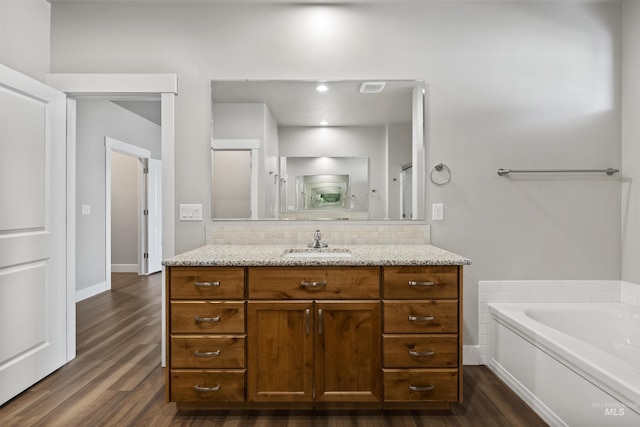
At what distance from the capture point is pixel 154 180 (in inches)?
240

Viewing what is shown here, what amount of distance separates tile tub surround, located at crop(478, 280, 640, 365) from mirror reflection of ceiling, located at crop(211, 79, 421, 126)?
134 centimetres

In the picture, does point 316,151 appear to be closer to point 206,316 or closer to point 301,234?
point 301,234

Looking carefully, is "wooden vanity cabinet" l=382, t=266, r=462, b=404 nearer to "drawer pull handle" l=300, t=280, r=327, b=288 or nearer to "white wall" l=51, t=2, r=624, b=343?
"drawer pull handle" l=300, t=280, r=327, b=288

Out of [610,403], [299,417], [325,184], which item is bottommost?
[299,417]

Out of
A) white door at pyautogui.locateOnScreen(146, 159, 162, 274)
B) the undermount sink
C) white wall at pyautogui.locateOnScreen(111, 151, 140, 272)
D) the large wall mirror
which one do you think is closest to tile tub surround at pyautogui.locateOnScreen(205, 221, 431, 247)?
the large wall mirror

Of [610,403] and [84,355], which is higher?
[610,403]

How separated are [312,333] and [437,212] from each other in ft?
4.17

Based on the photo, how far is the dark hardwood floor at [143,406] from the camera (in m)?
1.89

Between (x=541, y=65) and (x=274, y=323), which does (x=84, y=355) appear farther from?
(x=541, y=65)

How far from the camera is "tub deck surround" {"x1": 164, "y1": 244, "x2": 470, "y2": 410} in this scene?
1.88 m

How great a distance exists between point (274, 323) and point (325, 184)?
1.10 metres

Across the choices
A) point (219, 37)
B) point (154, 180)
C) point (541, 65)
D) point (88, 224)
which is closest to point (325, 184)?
point (219, 37)

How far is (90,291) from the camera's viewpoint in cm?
448

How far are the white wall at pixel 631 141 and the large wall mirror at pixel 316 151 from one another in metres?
1.39
